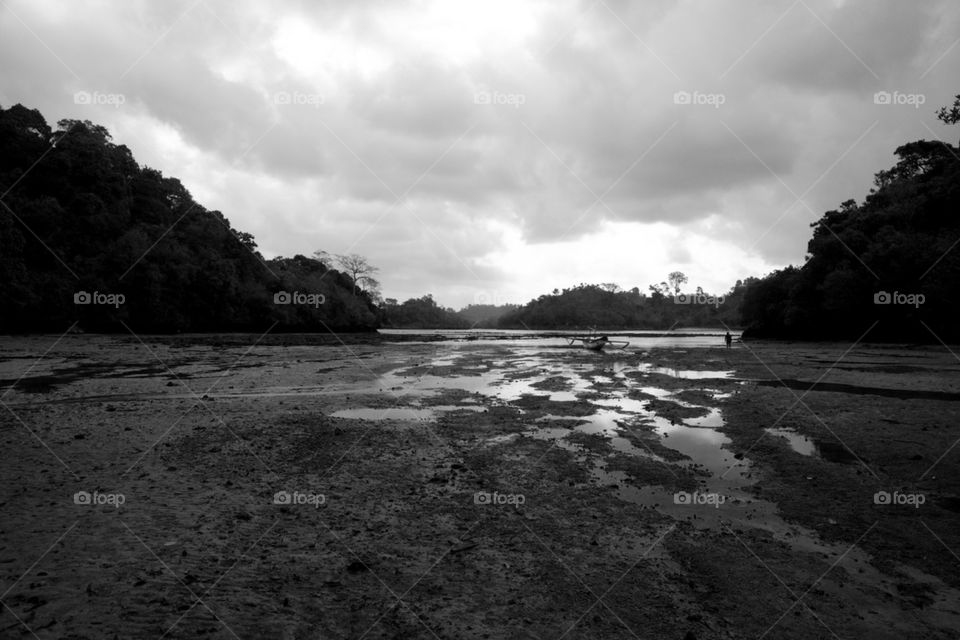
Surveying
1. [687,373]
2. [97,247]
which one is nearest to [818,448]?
[687,373]

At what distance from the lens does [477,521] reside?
6.89m

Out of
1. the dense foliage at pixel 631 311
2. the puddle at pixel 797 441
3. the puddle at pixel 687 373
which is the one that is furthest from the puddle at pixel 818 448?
the dense foliage at pixel 631 311

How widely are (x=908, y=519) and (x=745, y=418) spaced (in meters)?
7.80

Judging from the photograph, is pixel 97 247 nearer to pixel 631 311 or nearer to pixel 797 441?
pixel 797 441

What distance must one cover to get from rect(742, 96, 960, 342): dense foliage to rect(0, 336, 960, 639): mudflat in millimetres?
27021

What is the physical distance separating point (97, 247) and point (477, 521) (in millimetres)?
68754

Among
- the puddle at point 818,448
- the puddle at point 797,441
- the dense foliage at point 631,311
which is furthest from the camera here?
the dense foliage at point 631,311

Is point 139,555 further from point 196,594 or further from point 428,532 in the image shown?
point 428,532

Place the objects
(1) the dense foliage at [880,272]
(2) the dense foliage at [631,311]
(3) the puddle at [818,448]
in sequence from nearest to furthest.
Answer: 1. (3) the puddle at [818,448]
2. (1) the dense foliage at [880,272]
3. (2) the dense foliage at [631,311]

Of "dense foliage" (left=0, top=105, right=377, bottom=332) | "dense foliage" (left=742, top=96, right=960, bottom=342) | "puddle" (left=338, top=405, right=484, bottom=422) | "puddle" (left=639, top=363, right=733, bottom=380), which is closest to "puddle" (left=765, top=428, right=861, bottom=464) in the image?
"puddle" (left=338, top=405, right=484, bottom=422)

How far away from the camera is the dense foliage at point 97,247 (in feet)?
161

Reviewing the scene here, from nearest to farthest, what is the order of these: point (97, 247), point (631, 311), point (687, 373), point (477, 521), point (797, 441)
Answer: point (477, 521), point (797, 441), point (687, 373), point (97, 247), point (631, 311)

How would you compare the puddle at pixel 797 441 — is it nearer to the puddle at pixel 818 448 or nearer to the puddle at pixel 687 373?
the puddle at pixel 818 448

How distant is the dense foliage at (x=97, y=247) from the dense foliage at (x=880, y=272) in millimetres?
72276
